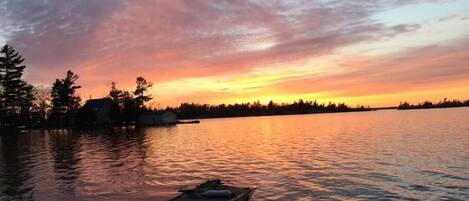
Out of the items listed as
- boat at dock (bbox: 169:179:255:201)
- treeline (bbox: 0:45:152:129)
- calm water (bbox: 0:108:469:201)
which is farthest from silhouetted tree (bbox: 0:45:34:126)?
boat at dock (bbox: 169:179:255:201)

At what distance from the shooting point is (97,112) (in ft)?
470

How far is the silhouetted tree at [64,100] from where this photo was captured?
138 meters

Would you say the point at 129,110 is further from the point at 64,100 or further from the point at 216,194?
the point at 216,194

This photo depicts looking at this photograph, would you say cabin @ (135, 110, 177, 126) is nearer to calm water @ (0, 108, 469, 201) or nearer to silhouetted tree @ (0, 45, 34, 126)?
silhouetted tree @ (0, 45, 34, 126)

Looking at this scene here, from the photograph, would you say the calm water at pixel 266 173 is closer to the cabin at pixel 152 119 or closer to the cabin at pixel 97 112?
the cabin at pixel 97 112

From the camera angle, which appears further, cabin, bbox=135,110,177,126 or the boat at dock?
cabin, bbox=135,110,177,126

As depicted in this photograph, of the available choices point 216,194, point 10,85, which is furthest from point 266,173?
point 10,85

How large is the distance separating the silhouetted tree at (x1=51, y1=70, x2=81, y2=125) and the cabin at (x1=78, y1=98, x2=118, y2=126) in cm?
482

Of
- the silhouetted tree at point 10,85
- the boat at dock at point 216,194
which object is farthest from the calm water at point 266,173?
the silhouetted tree at point 10,85

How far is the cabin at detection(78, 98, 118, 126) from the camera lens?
129 metres

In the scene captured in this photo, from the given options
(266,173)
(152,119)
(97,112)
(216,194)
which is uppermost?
(97,112)

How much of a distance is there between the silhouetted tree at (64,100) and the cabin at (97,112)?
4.82 metres

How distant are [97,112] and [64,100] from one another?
10442 millimetres

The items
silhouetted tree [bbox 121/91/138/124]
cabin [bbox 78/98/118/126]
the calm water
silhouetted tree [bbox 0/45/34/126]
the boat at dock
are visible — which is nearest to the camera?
the boat at dock
